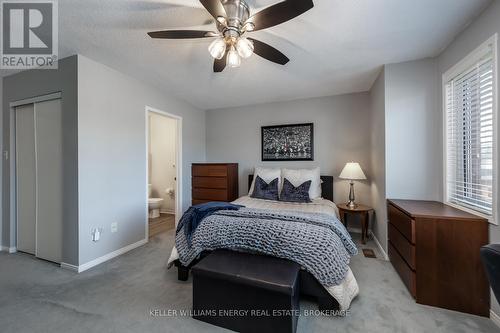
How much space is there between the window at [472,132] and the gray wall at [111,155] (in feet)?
12.1

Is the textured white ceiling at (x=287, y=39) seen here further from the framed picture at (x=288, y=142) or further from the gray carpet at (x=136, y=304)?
the gray carpet at (x=136, y=304)

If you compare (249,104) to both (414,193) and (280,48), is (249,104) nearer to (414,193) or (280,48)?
(280,48)

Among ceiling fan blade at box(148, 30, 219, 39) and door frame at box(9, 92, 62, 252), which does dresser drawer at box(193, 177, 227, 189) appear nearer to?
Result: door frame at box(9, 92, 62, 252)

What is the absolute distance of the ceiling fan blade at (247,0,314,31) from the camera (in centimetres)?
120

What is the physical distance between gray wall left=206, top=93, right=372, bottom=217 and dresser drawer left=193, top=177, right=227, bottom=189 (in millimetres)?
530

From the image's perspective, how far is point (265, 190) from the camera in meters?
3.41

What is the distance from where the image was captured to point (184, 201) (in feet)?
13.1

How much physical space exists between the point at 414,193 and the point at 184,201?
3544 mm

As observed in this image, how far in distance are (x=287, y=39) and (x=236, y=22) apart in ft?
2.54

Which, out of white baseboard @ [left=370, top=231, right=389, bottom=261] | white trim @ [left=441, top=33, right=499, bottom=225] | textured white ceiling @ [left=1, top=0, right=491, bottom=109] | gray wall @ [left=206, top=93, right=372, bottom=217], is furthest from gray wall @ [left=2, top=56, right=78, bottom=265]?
white trim @ [left=441, top=33, right=499, bottom=225]

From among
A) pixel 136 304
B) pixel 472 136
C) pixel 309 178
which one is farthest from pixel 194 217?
pixel 472 136

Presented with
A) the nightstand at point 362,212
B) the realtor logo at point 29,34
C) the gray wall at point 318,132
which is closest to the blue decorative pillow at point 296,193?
the nightstand at point 362,212

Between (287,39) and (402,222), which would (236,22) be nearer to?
(287,39)

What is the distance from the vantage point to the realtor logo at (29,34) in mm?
1638
